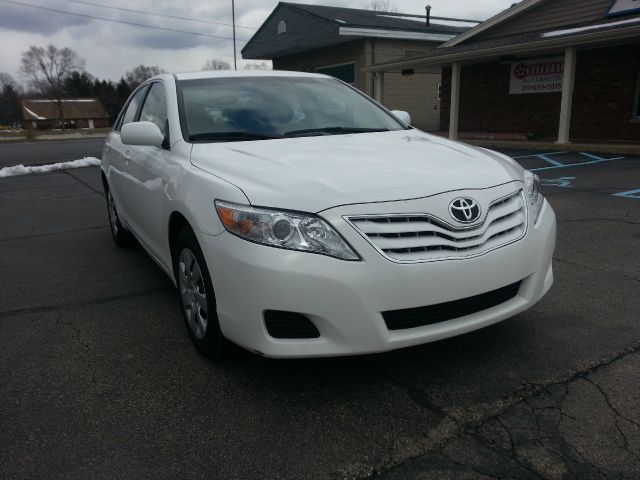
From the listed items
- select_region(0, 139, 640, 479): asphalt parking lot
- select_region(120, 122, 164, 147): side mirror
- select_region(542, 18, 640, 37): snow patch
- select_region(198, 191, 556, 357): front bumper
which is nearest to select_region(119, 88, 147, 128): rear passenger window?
select_region(120, 122, 164, 147): side mirror

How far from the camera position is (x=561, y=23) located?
16.0 meters

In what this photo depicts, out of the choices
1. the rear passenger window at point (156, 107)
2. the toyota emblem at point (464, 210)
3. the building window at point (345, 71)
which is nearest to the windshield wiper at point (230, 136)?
the rear passenger window at point (156, 107)

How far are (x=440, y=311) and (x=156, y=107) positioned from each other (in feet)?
9.25

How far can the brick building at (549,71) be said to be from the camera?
13.6 m

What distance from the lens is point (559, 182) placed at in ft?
30.5

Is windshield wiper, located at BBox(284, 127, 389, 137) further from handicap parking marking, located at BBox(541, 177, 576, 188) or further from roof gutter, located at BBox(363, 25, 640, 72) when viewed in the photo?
roof gutter, located at BBox(363, 25, 640, 72)

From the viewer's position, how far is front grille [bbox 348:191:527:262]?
241 cm

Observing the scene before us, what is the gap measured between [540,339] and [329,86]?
8.04 feet

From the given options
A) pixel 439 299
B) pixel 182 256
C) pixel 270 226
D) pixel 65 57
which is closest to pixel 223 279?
pixel 270 226

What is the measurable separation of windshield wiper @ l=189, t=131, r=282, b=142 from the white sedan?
0.01 metres

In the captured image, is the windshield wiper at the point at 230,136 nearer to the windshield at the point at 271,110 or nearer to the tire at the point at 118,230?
the windshield at the point at 271,110

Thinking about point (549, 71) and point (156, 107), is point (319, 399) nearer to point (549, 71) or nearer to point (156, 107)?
point (156, 107)

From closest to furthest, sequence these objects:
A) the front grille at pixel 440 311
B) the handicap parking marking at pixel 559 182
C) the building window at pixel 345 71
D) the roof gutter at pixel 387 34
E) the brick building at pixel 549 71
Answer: the front grille at pixel 440 311, the handicap parking marking at pixel 559 182, the brick building at pixel 549 71, the roof gutter at pixel 387 34, the building window at pixel 345 71

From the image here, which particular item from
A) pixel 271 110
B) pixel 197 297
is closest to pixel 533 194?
pixel 271 110
